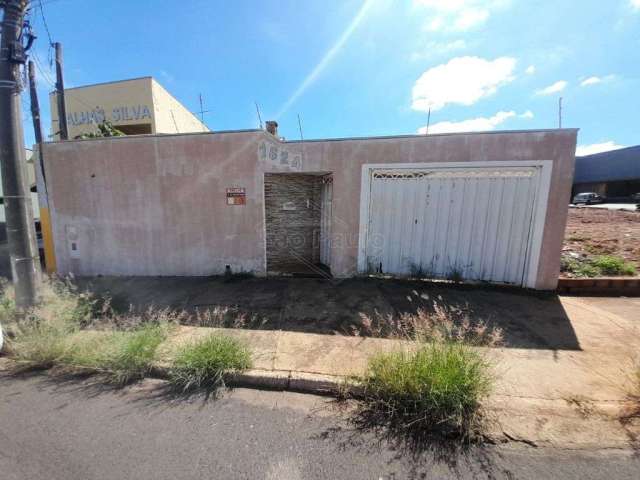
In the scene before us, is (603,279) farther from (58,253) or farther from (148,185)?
(58,253)

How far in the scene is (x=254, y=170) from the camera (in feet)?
16.7

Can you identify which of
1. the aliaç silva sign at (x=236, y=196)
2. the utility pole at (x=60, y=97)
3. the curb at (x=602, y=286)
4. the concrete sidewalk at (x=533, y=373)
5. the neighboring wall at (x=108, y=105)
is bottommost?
the concrete sidewalk at (x=533, y=373)

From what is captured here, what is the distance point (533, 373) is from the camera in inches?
103

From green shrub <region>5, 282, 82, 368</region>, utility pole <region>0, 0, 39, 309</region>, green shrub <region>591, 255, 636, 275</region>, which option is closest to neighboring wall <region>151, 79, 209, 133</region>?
utility pole <region>0, 0, 39, 309</region>

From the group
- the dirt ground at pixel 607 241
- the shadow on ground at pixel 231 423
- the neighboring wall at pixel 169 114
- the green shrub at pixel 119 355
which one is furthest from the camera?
the neighboring wall at pixel 169 114

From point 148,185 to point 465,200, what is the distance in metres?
6.47

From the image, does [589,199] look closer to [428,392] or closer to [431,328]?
[431,328]

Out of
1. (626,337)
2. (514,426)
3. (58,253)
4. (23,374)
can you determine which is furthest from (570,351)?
(58,253)

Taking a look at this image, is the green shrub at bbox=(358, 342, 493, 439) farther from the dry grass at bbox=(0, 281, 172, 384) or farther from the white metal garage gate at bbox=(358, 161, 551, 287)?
the white metal garage gate at bbox=(358, 161, 551, 287)

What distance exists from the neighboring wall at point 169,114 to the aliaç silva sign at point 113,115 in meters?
0.55

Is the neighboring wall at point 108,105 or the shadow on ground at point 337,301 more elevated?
the neighboring wall at point 108,105

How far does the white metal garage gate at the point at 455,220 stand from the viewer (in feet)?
15.0

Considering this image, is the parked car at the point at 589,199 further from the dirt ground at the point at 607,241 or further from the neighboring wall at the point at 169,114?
the neighboring wall at the point at 169,114

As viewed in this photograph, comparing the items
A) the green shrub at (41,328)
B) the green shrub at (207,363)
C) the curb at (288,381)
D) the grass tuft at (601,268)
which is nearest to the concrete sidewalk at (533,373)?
the curb at (288,381)
